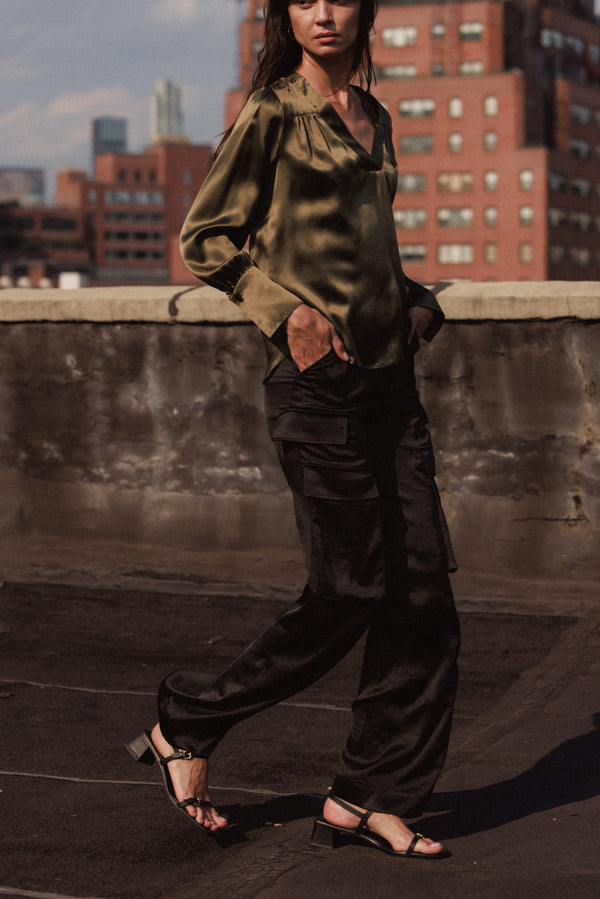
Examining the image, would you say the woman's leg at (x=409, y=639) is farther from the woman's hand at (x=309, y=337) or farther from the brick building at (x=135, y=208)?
the brick building at (x=135, y=208)

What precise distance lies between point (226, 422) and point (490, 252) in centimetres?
11324

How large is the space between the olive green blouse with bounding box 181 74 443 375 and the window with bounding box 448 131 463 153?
115486 mm

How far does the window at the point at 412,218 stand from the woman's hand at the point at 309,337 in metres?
116

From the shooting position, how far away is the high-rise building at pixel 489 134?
113 m

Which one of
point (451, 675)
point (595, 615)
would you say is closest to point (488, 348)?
point (595, 615)

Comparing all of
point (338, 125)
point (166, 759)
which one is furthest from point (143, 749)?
point (338, 125)

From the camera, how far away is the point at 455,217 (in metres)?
118

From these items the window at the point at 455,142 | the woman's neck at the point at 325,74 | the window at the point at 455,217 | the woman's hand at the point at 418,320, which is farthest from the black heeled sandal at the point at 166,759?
the window at the point at 455,217

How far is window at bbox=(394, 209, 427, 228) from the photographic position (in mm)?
118125

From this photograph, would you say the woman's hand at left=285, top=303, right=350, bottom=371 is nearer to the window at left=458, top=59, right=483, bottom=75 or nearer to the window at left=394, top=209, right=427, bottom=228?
the window at left=458, top=59, right=483, bottom=75

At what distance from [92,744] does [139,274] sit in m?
182

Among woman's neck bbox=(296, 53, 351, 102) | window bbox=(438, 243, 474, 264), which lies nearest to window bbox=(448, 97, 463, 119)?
window bbox=(438, 243, 474, 264)

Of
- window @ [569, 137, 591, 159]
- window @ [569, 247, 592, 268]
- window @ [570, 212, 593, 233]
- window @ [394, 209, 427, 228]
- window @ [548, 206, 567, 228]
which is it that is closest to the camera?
window @ [548, 206, 567, 228]

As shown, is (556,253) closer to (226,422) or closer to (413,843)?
(226,422)
